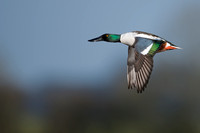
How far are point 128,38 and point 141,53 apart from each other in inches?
18.2

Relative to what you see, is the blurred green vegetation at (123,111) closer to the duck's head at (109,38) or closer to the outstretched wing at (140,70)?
the duck's head at (109,38)

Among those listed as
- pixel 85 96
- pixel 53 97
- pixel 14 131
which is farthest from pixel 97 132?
pixel 53 97

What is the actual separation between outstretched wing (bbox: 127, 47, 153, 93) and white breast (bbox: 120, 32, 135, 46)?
110 mm

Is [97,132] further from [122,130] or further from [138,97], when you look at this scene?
[138,97]

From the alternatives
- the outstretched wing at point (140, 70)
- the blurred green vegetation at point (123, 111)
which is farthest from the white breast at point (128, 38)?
the blurred green vegetation at point (123, 111)

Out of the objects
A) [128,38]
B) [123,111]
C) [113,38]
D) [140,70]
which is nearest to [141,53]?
[140,70]

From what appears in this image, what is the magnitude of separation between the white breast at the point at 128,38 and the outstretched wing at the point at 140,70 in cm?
11

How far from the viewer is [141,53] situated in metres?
6.84

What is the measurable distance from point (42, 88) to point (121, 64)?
10.9 meters

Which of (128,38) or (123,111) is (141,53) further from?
(123,111)

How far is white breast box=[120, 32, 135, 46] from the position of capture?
7.17m

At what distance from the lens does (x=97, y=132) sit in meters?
17.0

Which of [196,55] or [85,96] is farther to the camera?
[85,96]

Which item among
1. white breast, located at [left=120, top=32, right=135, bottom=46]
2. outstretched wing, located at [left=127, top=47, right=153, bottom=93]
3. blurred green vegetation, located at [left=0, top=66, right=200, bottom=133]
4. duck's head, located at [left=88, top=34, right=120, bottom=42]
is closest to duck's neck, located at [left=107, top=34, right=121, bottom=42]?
duck's head, located at [left=88, top=34, right=120, bottom=42]
